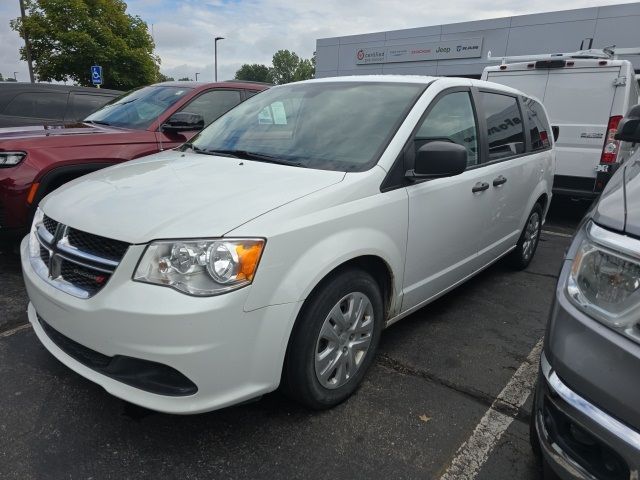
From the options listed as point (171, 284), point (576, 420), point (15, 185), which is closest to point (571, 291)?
point (576, 420)

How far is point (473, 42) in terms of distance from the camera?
68.7 feet

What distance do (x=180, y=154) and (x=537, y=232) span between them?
3.60m

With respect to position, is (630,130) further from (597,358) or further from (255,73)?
(255,73)

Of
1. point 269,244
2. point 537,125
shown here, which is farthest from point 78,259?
point 537,125

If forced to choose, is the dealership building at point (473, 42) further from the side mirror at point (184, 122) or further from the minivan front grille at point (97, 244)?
the minivan front grille at point (97, 244)

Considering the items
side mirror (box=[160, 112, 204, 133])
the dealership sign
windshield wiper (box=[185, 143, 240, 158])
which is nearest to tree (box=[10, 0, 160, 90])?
the dealership sign

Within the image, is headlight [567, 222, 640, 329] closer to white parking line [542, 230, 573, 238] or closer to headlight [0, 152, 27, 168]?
headlight [0, 152, 27, 168]

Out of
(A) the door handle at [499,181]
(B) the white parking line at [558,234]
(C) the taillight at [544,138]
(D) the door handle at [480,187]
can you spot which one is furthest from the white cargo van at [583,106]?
(D) the door handle at [480,187]

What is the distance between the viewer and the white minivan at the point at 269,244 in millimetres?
1842

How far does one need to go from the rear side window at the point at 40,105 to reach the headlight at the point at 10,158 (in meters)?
3.41

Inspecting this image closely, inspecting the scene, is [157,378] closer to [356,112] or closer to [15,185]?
[356,112]

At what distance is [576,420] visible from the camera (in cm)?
140

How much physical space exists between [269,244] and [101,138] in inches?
121

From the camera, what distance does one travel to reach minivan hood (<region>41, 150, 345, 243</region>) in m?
1.93
